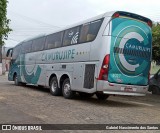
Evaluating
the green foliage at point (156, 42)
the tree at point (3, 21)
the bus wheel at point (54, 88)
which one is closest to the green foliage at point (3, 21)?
the tree at point (3, 21)

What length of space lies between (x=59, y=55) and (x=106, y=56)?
4.07 metres

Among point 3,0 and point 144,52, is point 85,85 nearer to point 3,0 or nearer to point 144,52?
point 144,52

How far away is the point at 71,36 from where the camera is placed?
14930mm

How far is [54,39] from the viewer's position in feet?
55.1

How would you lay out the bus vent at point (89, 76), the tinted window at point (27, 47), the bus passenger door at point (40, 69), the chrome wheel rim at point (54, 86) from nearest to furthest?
the bus vent at point (89, 76)
the chrome wheel rim at point (54, 86)
the bus passenger door at point (40, 69)
the tinted window at point (27, 47)

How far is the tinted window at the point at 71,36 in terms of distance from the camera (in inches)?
571

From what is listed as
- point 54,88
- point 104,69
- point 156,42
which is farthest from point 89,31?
point 156,42

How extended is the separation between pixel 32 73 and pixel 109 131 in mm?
12250

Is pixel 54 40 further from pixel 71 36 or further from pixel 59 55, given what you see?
pixel 71 36

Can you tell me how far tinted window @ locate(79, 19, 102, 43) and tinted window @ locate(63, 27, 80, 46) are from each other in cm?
43

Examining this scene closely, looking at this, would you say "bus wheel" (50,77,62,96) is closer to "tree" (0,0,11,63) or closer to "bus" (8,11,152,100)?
"bus" (8,11,152,100)

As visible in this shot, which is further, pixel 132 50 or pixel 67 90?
pixel 67 90

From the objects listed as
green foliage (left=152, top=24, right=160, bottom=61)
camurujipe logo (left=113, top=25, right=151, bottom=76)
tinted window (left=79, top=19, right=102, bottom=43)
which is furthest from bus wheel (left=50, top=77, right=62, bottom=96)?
green foliage (left=152, top=24, right=160, bottom=61)

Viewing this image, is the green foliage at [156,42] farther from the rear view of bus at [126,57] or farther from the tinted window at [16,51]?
the tinted window at [16,51]
